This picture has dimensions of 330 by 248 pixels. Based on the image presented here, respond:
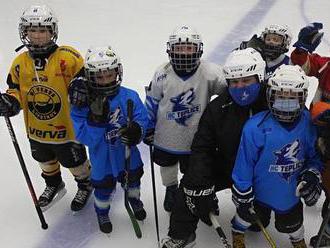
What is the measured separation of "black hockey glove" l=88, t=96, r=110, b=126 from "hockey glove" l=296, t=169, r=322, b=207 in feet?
2.81

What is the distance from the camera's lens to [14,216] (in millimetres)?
2354

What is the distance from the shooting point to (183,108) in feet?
6.72

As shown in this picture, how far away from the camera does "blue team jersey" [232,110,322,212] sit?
5.53 feet

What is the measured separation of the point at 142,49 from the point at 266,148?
2.93 meters

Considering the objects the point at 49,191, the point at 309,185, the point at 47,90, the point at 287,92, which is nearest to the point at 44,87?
the point at 47,90

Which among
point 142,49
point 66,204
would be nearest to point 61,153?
point 66,204

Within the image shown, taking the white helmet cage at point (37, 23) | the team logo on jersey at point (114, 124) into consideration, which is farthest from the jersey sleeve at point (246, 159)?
the white helmet cage at point (37, 23)

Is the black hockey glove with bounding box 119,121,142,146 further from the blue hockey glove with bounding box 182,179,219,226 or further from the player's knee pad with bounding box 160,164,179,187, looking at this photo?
the player's knee pad with bounding box 160,164,179,187

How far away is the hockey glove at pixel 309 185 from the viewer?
1.69 meters

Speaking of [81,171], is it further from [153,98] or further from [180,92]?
[180,92]

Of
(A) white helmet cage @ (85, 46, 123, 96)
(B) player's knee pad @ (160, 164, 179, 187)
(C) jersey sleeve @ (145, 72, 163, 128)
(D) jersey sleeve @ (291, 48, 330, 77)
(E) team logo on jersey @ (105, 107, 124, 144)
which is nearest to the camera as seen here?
(A) white helmet cage @ (85, 46, 123, 96)

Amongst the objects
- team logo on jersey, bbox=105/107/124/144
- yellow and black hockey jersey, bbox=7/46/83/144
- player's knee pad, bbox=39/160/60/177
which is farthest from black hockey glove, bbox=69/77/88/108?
player's knee pad, bbox=39/160/60/177

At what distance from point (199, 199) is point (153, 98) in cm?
53

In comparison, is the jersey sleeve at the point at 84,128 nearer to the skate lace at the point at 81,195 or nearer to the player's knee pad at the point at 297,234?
the skate lace at the point at 81,195
